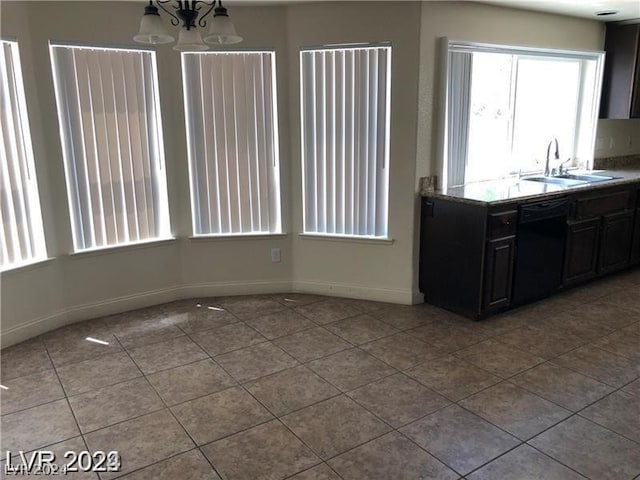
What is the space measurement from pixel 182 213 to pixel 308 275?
1.20 m

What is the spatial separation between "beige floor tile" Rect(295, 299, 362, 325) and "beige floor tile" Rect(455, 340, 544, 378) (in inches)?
38.7

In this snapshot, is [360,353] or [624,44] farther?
[624,44]

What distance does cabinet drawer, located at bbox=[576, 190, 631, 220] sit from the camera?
4.25 meters

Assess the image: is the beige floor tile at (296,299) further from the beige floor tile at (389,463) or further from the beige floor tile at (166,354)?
the beige floor tile at (389,463)

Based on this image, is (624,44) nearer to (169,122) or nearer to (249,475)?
(169,122)

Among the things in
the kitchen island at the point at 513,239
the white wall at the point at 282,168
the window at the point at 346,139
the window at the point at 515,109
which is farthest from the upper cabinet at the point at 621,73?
the window at the point at 346,139

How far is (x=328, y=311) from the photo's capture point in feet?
13.3

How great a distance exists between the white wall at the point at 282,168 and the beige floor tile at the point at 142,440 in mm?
1498

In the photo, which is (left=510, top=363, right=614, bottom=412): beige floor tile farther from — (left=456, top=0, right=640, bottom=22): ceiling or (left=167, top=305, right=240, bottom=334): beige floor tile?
(left=456, top=0, right=640, bottom=22): ceiling

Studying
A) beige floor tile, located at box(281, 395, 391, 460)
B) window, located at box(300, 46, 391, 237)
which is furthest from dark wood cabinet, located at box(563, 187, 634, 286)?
beige floor tile, located at box(281, 395, 391, 460)

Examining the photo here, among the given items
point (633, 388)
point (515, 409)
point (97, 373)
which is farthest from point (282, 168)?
point (633, 388)

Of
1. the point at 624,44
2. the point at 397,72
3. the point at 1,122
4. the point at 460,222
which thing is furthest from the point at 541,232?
the point at 1,122

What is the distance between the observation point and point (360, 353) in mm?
3355

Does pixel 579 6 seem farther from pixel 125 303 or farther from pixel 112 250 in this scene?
pixel 125 303
